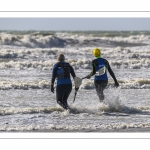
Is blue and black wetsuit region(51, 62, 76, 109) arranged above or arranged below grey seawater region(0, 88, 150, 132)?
above

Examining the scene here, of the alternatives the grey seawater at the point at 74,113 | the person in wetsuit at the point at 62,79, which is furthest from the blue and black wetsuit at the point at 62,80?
the grey seawater at the point at 74,113

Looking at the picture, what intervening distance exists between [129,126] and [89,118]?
1167 mm

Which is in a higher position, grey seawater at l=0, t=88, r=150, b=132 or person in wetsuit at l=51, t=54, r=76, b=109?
person in wetsuit at l=51, t=54, r=76, b=109

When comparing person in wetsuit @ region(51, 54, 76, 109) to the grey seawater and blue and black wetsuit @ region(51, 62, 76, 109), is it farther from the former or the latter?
the grey seawater

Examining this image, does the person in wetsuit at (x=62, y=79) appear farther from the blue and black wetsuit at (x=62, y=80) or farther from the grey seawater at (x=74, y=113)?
the grey seawater at (x=74, y=113)

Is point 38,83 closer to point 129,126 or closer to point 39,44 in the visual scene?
point 129,126

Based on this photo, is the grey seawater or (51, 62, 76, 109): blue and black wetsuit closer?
the grey seawater

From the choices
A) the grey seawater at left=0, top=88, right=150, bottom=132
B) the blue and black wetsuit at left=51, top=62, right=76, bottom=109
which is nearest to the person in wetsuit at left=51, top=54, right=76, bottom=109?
the blue and black wetsuit at left=51, top=62, right=76, bottom=109

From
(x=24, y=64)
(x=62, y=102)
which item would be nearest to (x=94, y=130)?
(x=62, y=102)

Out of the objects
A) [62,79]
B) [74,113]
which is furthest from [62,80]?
[74,113]

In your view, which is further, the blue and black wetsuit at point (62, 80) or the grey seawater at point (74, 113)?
the blue and black wetsuit at point (62, 80)

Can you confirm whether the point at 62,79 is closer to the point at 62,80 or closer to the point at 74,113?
the point at 62,80

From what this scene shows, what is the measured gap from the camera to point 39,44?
3903 centimetres

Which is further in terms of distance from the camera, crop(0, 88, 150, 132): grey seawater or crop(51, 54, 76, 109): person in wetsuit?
crop(51, 54, 76, 109): person in wetsuit
